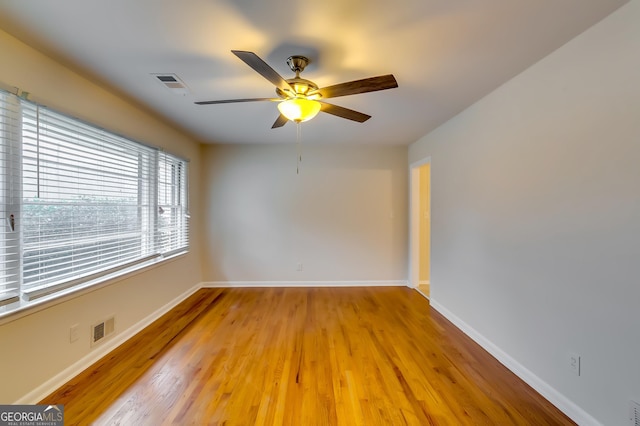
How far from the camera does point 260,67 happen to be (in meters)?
1.38

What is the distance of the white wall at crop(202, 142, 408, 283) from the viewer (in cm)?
411

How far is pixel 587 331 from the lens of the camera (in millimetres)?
1463

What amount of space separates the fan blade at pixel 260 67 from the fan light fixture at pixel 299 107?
3.7 inches

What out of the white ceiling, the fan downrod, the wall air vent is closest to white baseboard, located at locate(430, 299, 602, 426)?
the wall air vent

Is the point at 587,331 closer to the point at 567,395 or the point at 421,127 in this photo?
the point at 567,395

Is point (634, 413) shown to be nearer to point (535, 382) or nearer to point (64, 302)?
point (535, 382)

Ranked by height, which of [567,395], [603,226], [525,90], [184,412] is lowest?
[184,412]

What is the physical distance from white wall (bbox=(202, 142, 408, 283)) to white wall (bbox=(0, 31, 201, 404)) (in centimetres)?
126

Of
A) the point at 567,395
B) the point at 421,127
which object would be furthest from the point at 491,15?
the point at 567,395

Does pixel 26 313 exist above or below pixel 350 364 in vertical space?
above

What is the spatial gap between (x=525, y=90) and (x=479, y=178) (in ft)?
2.62

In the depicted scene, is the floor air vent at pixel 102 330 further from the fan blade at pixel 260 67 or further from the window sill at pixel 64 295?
the fan blade at pixel 260 67

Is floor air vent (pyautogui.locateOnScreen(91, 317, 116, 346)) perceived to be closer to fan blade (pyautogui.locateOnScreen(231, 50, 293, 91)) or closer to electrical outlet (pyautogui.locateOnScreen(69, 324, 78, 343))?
electrical outlet (pyautogui.locateOnScreen(69, 324, 78, 343))

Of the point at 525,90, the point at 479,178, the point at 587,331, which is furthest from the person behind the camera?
the point at 479,178
